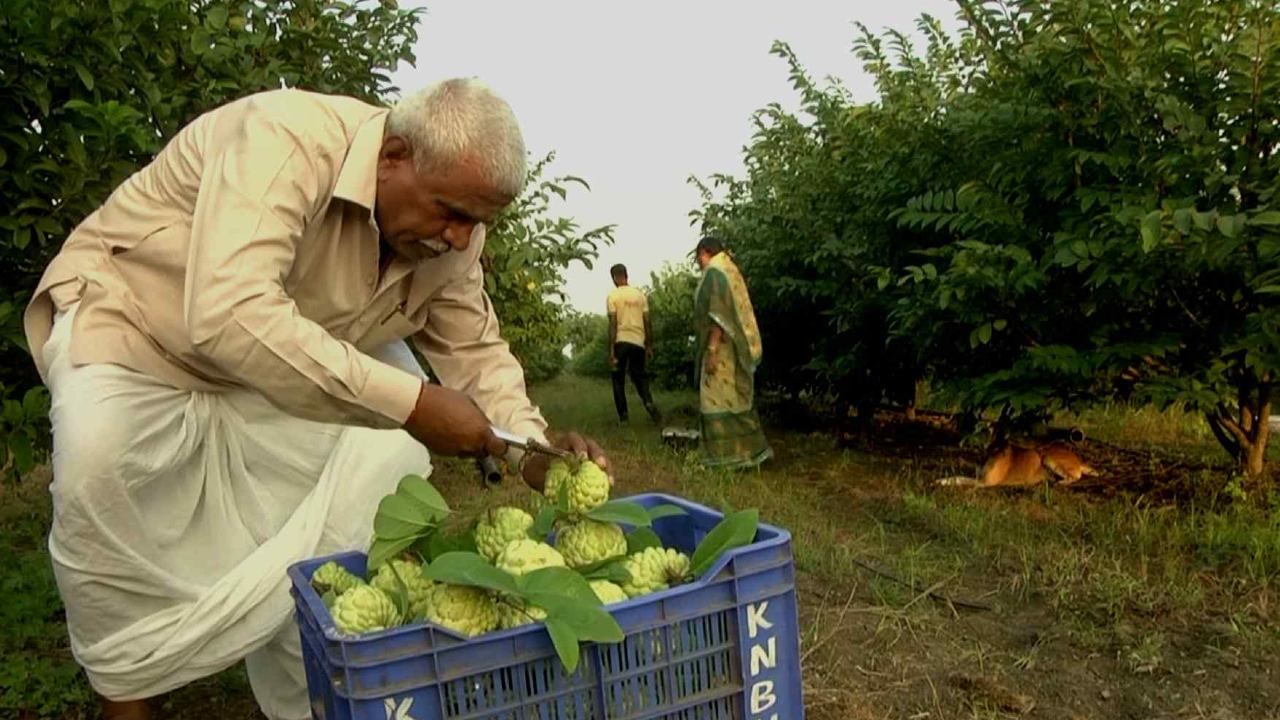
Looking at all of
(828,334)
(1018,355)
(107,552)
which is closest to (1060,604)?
(1018,355)

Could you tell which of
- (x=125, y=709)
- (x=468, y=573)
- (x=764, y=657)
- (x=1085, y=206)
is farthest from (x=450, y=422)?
(x=1085, y=206)

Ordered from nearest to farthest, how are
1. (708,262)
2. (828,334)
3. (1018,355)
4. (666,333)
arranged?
(1018,355) < (708,262) < (828,334) < (666,333)

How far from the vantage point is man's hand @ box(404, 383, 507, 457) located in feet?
6.29

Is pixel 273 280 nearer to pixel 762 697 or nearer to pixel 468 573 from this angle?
pixel 468 573

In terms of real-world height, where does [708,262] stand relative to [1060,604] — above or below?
above

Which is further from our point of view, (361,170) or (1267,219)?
(1267,219)

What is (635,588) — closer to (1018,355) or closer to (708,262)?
(1018,355)

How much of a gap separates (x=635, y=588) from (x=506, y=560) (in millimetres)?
211

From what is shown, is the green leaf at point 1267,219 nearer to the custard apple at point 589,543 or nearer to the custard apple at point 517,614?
the custard apple at point 589,543

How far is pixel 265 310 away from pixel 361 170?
1.32 feet

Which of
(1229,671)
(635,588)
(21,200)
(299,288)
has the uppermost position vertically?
(21,200)

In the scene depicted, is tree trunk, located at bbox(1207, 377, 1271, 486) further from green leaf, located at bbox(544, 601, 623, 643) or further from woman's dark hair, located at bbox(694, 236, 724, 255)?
green leaf, located at bbox(544, 601, 623, 643)

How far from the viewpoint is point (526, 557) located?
1640 millimetres

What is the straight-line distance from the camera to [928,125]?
19.0 ft
